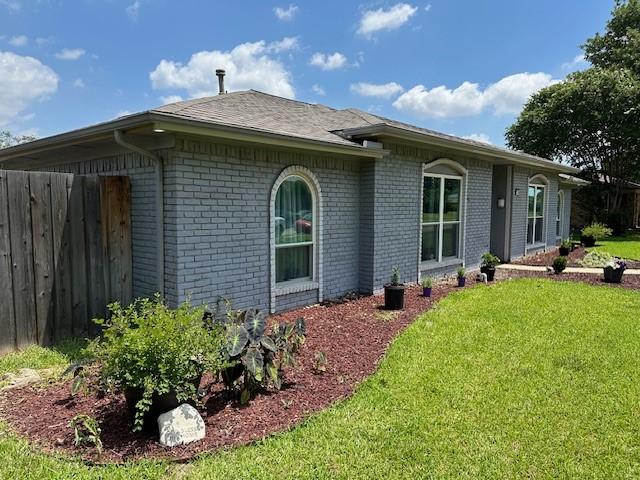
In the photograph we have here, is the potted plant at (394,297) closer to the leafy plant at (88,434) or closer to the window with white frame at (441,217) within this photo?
the window with white frame at (441,217)

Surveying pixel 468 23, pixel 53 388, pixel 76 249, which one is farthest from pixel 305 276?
pixel 468 23

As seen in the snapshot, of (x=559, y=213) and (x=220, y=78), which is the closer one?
(x=220, y=78)

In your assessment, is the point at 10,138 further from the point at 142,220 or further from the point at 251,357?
the point at 251,357

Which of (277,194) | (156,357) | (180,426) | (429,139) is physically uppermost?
(429,139)

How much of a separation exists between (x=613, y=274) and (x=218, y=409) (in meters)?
9.62

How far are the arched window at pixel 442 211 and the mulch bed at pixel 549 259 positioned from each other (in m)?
3.84

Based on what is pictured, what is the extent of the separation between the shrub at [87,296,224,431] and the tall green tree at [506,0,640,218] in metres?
26.0

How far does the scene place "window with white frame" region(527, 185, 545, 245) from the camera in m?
14.0

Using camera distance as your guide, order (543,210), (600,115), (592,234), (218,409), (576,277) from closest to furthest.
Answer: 1. (218,409)
2. (576,277)
3. (543,210)
4. (592,234)
5. (600,115)

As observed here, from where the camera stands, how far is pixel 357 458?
2.84 meters

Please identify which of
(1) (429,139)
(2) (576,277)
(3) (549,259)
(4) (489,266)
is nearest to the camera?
(1) (429,139)

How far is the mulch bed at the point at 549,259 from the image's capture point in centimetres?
1242

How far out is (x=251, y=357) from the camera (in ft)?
11.5

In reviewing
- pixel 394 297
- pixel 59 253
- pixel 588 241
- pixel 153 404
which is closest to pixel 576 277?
pixel 394 297
